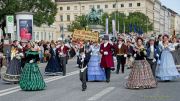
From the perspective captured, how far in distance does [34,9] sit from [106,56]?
5393 cm

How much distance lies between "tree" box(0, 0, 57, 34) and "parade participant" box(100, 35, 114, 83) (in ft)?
153

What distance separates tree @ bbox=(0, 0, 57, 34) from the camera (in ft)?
210

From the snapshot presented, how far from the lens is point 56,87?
55.6 feet

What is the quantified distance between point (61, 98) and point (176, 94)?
307 cm

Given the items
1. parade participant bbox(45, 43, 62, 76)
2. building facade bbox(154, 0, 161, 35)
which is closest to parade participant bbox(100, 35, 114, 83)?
parade participant bbox(45, 43, 62, 76)

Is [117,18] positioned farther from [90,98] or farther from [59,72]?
[90,98]

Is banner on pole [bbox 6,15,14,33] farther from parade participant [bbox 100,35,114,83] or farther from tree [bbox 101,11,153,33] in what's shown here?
tree [bbox 101,11,153,33]

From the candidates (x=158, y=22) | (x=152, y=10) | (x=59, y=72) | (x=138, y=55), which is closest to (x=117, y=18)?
(x=152, y=10)

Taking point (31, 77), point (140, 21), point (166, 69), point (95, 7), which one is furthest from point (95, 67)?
point (95, 7)

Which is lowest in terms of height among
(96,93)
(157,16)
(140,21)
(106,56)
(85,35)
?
(96,93)

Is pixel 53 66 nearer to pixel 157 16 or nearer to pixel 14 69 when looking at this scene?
pixel 14 69

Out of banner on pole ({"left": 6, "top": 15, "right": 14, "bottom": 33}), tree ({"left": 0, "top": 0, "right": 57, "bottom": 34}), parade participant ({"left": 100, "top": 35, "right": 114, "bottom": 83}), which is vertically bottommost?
parade participant ({"left": 100, "top": 35, "right": 114, "bottom": 83})

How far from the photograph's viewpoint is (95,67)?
1850 centimetres

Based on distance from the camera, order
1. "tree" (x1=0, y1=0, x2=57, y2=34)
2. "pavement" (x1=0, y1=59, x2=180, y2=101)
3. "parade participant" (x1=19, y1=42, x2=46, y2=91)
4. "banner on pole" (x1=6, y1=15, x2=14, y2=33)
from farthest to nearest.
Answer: "tree" (x1=0, y1=0, x2=57, y2=34), "banner on pole" (x1=6, y1=15, x2=14, y2=33), "parade participant" (x1=19, y1=42, x2=46, y2=91), "pavement" (x1=0, y1=59, x2=180, y2=101)
